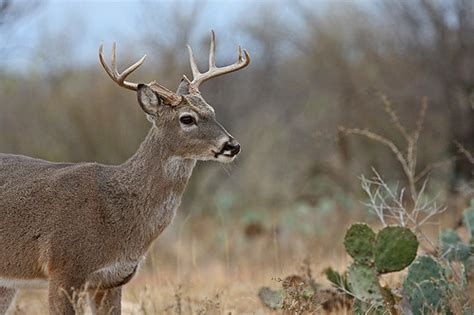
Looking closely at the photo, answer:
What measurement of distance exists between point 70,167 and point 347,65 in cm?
1189

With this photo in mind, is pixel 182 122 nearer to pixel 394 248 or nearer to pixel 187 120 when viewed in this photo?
pixel 187 120

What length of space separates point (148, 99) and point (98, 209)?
829 mm

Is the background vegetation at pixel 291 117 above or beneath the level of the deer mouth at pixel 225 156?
beneath

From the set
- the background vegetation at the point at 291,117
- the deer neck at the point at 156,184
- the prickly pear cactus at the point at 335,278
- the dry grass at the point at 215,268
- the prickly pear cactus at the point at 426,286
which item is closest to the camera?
the deer neck at the point at 156,184

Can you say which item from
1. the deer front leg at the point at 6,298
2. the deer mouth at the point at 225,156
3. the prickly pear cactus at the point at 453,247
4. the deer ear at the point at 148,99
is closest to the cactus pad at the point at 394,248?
the prickly pear cactus at the point at 453,247

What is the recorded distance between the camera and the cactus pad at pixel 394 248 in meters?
6.82

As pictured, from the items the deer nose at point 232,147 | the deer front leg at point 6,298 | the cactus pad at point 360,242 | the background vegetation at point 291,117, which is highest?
the deer nose at point 232,147

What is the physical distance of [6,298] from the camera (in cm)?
708

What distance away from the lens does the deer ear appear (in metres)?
6.43

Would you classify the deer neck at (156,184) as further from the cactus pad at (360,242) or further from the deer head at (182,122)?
the cactus pad at (360,242)

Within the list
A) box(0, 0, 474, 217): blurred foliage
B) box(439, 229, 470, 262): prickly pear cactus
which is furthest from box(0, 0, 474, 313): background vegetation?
box(439, 229, 470, 262): prickly pear cactus

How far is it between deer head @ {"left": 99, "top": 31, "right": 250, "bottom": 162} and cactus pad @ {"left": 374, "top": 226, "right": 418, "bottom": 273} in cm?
133

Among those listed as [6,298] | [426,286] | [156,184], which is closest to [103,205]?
[156,184]

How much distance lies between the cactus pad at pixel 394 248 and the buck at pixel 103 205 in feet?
4.41
